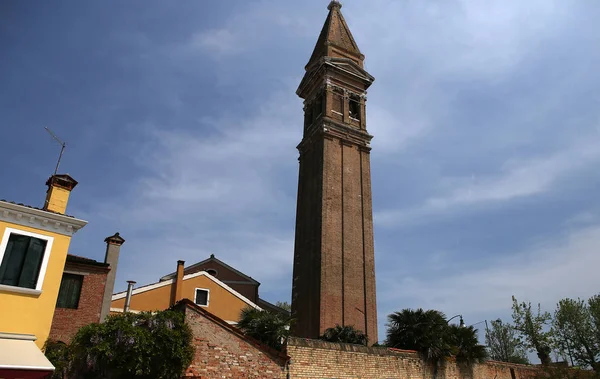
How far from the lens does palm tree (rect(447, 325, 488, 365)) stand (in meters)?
19.5

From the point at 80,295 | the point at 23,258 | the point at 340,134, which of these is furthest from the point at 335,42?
the point at 23,258

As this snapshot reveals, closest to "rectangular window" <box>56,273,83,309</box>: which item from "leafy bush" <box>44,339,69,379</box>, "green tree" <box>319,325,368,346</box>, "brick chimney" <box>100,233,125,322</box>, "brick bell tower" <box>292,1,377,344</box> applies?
"brick chimney" <box>100,233,125,322</box>

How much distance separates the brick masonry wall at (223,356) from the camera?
13.1 meters

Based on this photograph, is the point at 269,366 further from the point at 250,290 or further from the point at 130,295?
the point at 250,290

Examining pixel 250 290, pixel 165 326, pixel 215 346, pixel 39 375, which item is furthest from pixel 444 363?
pixel 250 290

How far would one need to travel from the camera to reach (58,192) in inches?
653

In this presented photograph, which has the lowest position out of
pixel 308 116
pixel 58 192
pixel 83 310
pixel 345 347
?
pixel 345 347

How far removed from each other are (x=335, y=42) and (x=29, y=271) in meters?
28.6

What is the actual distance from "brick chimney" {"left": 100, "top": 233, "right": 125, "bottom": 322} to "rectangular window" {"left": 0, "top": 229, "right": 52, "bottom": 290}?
19.8 feet

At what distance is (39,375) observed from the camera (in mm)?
11883

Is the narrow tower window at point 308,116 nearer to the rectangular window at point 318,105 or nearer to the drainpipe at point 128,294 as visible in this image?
the rectangular window at point 318,105

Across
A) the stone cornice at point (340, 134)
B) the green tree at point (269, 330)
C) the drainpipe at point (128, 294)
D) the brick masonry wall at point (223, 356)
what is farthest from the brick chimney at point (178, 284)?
the brick masonry wall at point (223, 356)

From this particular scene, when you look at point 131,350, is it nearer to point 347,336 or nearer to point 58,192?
point 58,192

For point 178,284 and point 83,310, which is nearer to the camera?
point 83,310
